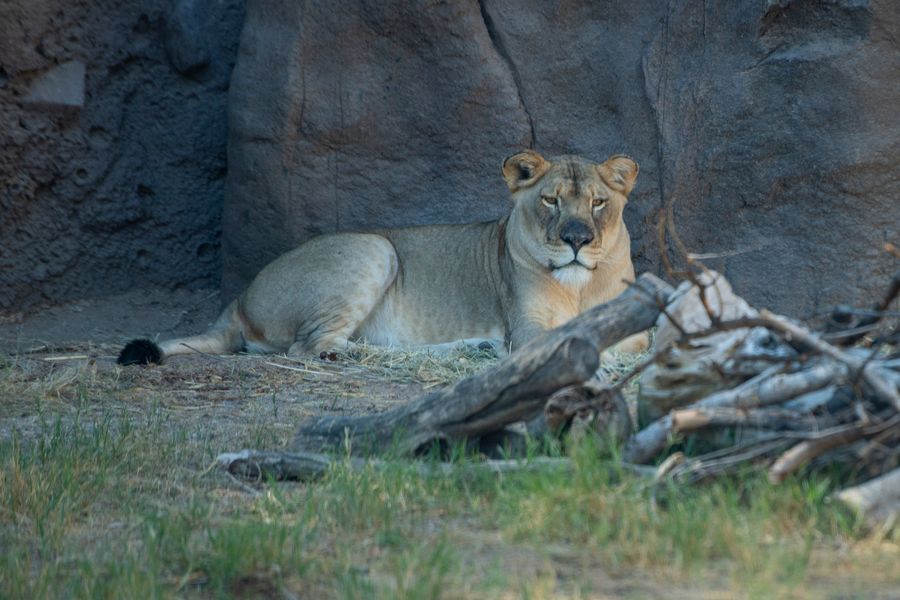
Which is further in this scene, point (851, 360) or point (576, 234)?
point (576, 234)

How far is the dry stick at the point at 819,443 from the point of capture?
373 centimetres

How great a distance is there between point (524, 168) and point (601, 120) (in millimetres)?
898

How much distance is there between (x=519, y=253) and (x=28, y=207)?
357 cm

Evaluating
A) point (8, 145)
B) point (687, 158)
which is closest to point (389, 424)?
point (687, 158)

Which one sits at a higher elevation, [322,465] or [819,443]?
[819,443]

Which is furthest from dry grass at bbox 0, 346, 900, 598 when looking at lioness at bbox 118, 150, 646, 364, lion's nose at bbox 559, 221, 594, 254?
lion's nose at bbox 559, 221, 594, 254

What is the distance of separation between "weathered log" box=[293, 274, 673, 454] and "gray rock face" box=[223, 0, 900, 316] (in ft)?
12.0

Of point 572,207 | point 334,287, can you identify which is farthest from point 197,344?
point 572,207

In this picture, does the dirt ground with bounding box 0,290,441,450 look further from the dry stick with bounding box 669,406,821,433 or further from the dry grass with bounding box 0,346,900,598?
the dry stick with bounding box 669,406,821,433

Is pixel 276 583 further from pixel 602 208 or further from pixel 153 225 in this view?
pixel 153 225

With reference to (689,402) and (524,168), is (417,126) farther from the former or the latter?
(689,402)

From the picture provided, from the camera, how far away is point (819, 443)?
12.3 ft

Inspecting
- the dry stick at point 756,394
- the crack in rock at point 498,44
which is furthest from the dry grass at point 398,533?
the crack in rock at point 498,44

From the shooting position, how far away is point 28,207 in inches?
366
